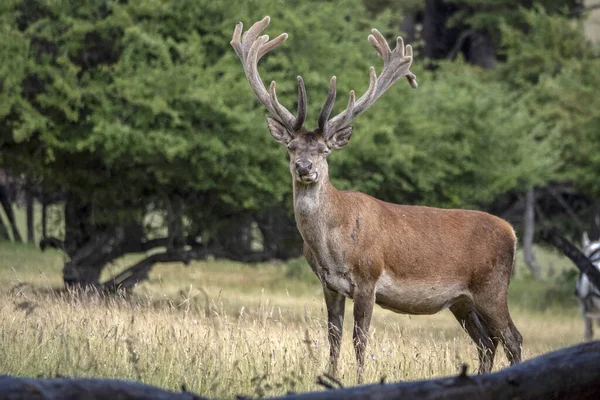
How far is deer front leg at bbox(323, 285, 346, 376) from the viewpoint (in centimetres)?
852

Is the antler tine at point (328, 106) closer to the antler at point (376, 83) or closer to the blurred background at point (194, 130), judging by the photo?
the antler at point (376, 83)

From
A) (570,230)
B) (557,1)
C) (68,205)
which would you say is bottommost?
(570,230)

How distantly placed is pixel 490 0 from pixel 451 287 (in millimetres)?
23060

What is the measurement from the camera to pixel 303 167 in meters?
8.62

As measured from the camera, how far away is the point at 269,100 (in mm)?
9336

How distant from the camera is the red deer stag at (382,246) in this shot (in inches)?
347

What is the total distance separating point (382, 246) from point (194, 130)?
28.7ft

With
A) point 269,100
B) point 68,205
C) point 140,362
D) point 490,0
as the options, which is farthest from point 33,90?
point 490,0

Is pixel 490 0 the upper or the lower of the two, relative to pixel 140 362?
upper

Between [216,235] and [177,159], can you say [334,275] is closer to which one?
[177,159]

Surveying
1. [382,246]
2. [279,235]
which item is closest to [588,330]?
[279,235]

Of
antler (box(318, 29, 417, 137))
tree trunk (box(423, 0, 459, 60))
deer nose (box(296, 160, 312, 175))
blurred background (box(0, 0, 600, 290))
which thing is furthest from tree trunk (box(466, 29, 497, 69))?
deer nose (box(296, 160, 312, 175))

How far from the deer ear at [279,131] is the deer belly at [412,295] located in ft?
4.26

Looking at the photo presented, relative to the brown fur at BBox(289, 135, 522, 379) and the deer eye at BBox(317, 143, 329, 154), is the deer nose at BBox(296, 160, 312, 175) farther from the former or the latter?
the deer eye at BBox(317, 143, 329, 154)
